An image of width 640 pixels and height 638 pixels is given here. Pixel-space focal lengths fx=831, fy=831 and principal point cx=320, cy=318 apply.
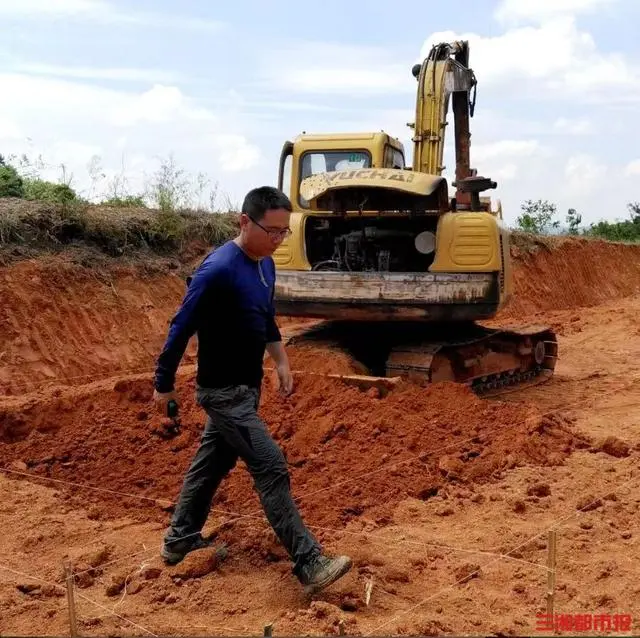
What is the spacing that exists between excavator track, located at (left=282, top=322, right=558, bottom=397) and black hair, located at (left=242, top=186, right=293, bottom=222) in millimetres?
4248

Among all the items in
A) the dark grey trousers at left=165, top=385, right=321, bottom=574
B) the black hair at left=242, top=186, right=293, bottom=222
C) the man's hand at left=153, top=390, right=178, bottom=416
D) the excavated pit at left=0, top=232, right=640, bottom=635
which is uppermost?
the black hair at left=242, top=186, right=293, bottom=222

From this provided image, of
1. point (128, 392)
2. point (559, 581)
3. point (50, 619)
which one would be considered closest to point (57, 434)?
point (128, 392)

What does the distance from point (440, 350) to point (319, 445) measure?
2.49 m

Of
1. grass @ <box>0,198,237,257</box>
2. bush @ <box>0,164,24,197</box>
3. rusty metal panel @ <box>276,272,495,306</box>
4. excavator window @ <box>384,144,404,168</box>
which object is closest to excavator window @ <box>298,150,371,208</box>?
excavator window @ <box>384,144,404,168</box>

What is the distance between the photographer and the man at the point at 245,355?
3.93m

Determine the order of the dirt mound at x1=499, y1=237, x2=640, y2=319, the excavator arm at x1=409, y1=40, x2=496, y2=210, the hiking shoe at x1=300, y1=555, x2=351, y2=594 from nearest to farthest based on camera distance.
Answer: the hiking shoe at x1=300, y1=555, x2=351, y2=594 < the excavator arm at x1=409, y1=40, x2=496, y2=210 < the dirt mound at x1=499, y1=237, x2=640, y2=319

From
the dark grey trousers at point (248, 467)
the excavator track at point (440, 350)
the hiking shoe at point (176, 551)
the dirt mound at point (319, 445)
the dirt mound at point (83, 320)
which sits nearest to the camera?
the dark grey trousers at point (248, 467)

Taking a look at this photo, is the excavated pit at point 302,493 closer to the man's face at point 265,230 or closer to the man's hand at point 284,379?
the man's hand at point 284,379

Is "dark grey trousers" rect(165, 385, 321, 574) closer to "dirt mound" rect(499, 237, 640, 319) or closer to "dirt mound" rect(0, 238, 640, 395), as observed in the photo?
"dirt mound" rect(0, 238, 640, 395)

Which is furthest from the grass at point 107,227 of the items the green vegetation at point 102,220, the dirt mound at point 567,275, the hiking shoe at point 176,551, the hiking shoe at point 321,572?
the hiking shoe at point 321,572

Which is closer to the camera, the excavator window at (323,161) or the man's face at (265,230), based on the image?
the man's face at (265,230)

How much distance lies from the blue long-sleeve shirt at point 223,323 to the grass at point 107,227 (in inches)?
305

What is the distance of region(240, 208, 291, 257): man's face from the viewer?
403 centimetres

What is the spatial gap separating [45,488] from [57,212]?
21.8 ft
